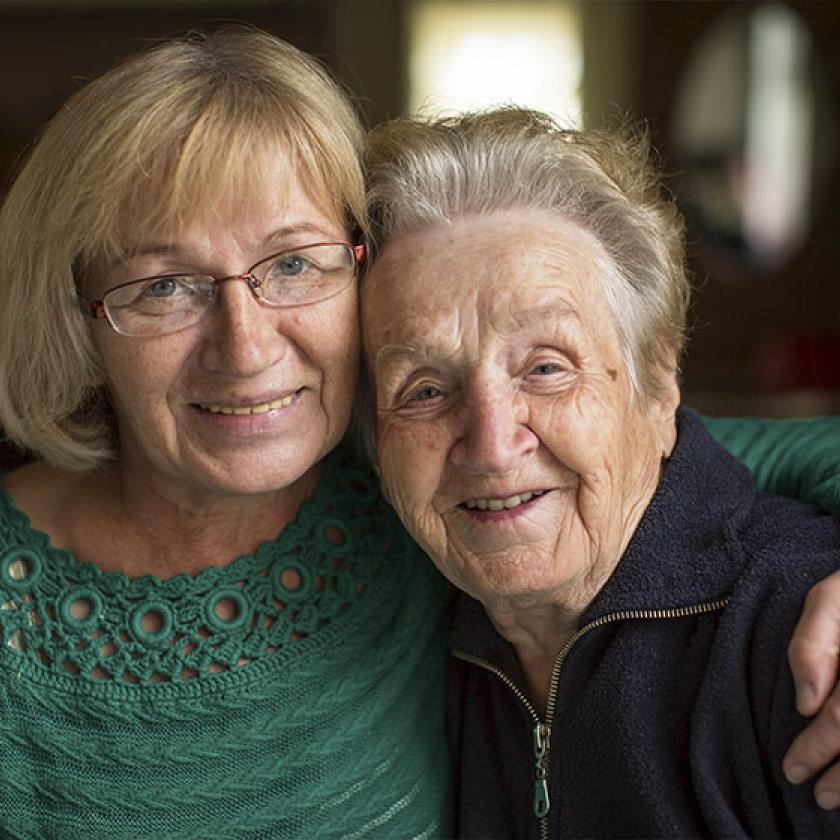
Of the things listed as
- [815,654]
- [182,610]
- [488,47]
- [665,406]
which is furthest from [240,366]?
[488,47]

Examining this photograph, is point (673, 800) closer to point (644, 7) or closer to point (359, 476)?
point (359, 476)

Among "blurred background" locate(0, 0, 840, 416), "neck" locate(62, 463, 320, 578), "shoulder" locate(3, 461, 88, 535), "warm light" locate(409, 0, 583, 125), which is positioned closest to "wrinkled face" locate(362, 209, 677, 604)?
"neck" locate(62, 463, 320, 578)

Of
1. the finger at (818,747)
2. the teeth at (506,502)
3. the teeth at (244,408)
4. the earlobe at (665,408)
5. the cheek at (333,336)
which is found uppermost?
the cheek at (333,336)

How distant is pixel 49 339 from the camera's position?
1.61 m

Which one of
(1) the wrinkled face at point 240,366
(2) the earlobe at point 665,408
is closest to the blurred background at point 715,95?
(2) the earlobe at point 665,408

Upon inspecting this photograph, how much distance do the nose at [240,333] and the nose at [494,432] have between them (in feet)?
0.87

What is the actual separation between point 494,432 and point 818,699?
472 millimetres

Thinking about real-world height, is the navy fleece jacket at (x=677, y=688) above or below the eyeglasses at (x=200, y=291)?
below

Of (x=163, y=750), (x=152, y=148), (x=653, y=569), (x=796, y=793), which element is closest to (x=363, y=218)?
(x=152, y=148)

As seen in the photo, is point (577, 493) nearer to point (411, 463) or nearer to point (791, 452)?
point (411, 463)

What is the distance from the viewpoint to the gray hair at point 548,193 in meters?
1.54

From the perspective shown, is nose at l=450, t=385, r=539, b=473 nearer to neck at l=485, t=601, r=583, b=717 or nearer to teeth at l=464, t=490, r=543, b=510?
teeth at l=464, t=490, r=543, b=510

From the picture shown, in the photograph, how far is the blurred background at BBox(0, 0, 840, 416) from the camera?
242 inches

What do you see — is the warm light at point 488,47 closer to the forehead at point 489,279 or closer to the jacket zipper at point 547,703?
the forehead at point 489,279
